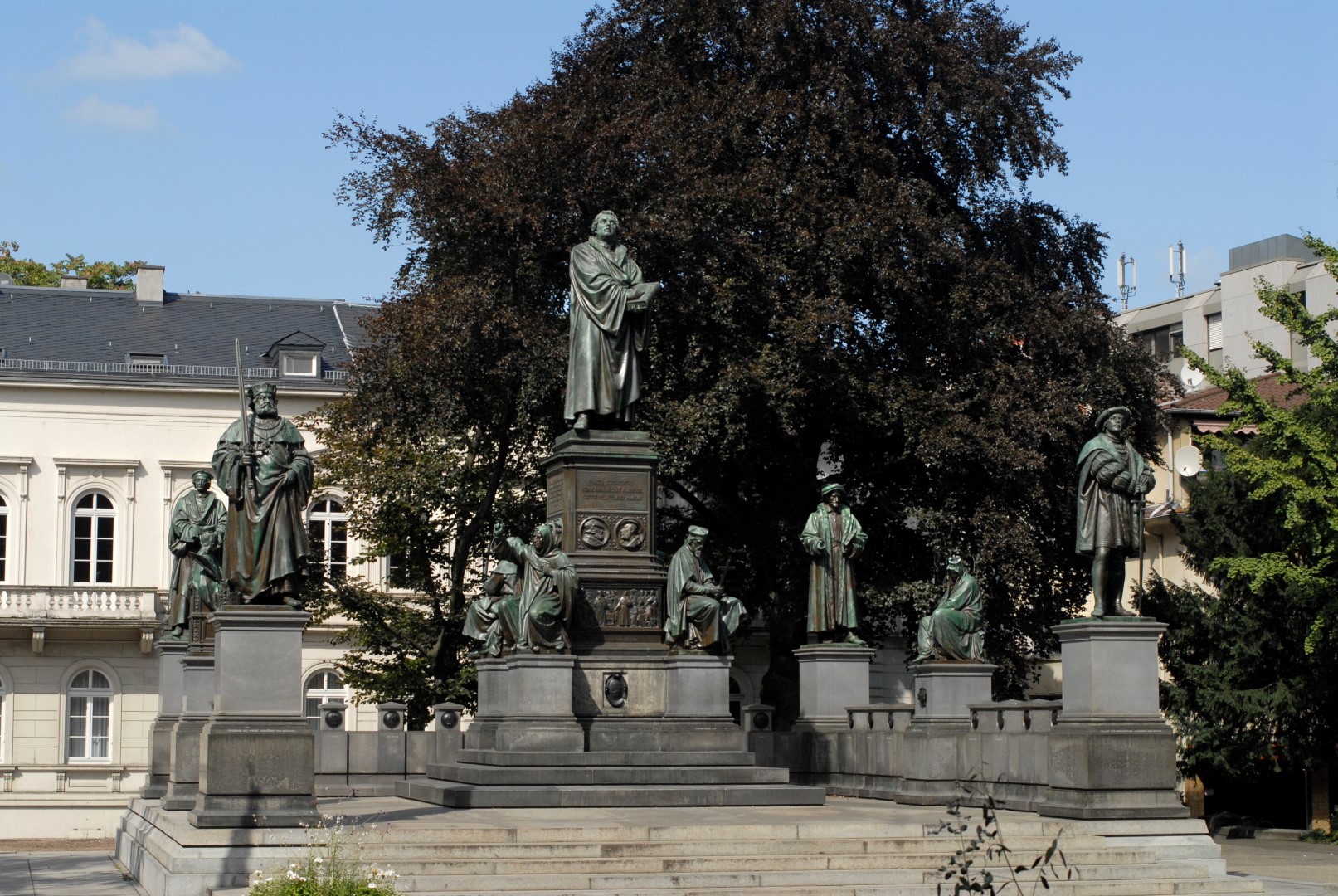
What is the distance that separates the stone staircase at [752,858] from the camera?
14578 mm

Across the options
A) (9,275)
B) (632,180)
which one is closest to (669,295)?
(632,180)

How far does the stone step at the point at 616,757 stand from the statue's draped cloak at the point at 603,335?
12.6ft

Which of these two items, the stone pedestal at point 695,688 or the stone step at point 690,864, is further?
the stone pedestal at point 695,688

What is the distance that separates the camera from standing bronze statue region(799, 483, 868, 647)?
78.5 ft

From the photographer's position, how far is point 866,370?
32031 millimetres

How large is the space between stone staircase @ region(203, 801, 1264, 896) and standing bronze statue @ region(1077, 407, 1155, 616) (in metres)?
2.29

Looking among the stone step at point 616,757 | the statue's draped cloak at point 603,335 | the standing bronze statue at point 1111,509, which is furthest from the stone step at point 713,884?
the statue's draped cloak at point 603,335

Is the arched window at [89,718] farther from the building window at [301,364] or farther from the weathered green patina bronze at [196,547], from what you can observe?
the weathered green patina bronze at [196,547]

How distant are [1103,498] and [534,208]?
48.1ft

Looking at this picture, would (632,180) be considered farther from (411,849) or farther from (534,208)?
(411,849)

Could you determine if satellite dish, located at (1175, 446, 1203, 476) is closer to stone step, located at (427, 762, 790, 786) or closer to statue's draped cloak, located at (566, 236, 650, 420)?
statue's draped cloak, located at (566, 236, 650, 420)

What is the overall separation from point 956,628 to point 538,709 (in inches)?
204

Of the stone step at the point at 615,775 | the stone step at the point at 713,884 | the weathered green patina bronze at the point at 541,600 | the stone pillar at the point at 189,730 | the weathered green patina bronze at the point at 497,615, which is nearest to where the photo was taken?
the stone step at the point at 713,884

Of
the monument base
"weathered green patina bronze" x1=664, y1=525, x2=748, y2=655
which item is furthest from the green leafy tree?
the monument base
